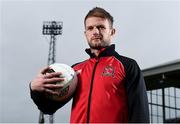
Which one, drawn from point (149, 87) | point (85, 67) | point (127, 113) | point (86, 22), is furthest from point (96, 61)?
point (149, 87)

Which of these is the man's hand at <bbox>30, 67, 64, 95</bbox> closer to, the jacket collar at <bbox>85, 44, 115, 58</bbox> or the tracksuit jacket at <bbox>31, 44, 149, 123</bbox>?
the tracksuit jacket at <bbox>31, 44, 149, 123</bbox>

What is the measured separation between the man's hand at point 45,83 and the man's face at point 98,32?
37 cm

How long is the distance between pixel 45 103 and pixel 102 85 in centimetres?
44

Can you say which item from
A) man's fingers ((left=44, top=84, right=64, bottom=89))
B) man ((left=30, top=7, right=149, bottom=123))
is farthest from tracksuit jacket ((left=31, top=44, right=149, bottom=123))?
man's fingers ((left=44, top=84, right=64, bottom=89))

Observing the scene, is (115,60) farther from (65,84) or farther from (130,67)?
(65,84)

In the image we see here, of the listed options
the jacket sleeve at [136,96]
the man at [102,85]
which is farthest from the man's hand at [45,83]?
the jacket sleeve at [136,96]

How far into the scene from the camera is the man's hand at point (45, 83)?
110 inches

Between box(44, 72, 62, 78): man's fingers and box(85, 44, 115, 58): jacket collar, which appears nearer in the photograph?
box(44, 72, 62, 78): man's fingers

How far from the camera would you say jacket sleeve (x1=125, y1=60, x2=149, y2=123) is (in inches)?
107

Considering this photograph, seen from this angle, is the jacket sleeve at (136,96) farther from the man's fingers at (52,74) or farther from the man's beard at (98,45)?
the man's fingers at (52,74)

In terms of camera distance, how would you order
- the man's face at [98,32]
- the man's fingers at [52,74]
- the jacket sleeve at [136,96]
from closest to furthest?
the jacket sleeve at [136,96]
the man's fingers at [52,74]
the man's face at [98,32]

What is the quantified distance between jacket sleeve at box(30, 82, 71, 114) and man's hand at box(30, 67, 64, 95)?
62 mm

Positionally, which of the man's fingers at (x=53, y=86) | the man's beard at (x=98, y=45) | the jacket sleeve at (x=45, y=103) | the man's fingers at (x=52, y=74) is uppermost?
the man's beard at (x=98, y=45)

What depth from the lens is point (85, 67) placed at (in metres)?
3.05
